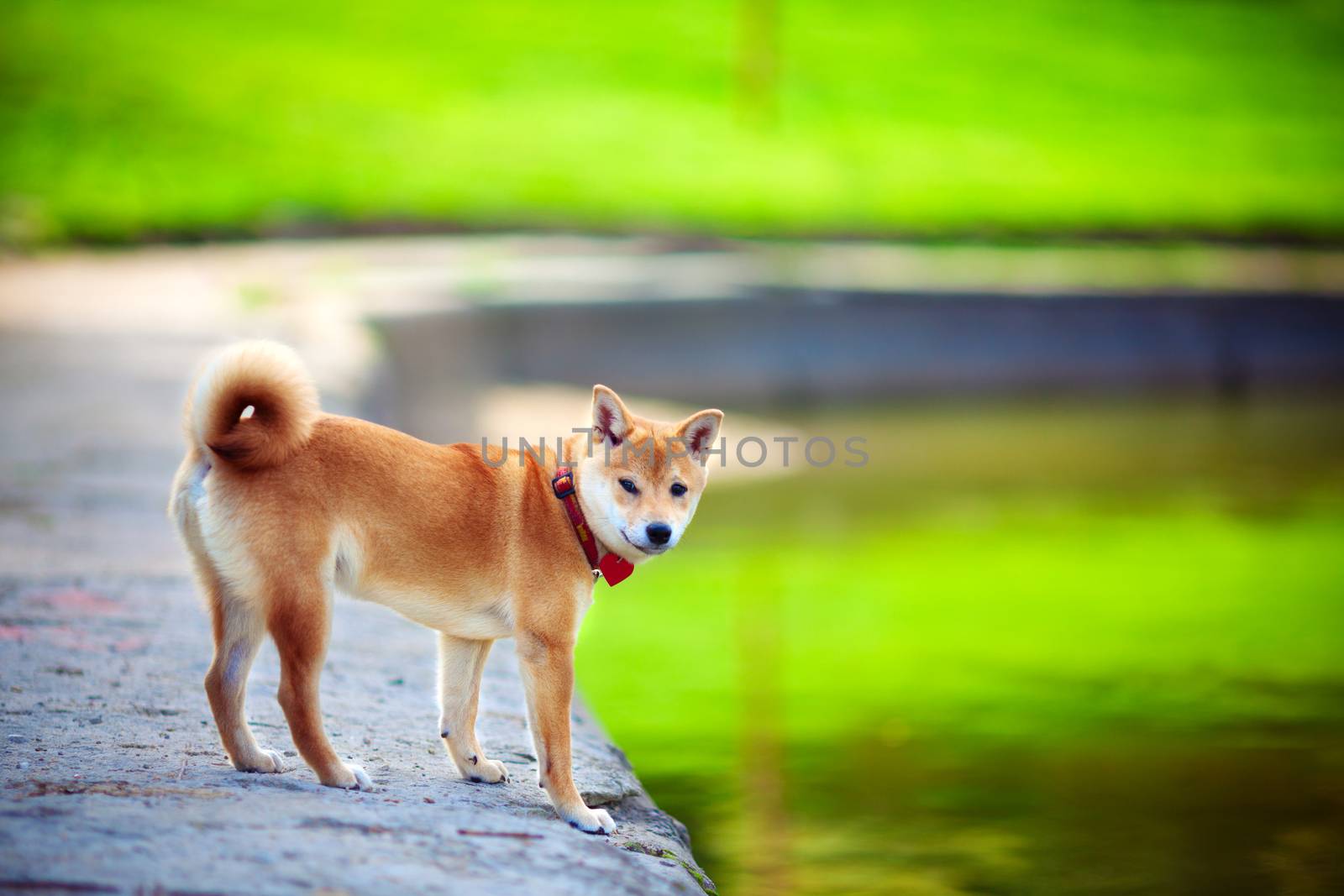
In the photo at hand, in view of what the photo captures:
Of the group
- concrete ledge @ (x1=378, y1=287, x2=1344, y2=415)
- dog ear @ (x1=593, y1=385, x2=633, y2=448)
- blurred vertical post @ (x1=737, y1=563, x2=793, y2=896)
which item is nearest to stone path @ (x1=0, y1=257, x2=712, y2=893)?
blurred vertical post @ (x1=737, y1=563, x2=793, y2=896)

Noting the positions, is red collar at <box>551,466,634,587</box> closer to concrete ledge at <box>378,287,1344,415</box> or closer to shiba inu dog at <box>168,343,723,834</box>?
shiba inu dog at <box>168,343,723,834</box>

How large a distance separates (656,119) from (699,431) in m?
27.0

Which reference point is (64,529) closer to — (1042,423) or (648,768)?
(648,768)

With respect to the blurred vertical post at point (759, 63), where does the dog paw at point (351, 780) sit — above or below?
below

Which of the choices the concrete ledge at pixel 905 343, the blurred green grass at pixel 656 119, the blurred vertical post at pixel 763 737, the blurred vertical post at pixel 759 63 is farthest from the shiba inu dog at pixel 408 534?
the blurred vertical post at pixel 759 63

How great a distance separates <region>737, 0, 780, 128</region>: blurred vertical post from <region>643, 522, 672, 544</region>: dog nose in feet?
91.2

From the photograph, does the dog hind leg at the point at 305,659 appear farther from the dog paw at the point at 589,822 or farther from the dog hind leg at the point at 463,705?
the dog paw at the point at 589,822

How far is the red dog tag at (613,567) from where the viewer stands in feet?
14.6

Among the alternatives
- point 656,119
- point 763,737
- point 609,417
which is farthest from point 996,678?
point 656,119

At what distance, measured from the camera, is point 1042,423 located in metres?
16.2

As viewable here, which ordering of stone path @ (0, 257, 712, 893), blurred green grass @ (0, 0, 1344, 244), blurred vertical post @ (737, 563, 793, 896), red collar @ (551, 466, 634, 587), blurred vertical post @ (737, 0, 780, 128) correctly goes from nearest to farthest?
stone path @ (0, 257, 712, 893), red collar @ (551, 466, 634, 587), blurred vertical post @ (737, 563, 793, 896), blurred green grass @ (0, 0, 1344, 244), blurred vertical post @ (737, 0, 780, 128)

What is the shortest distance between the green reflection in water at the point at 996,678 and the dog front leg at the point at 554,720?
1.39 meters

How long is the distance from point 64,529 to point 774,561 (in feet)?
16.1

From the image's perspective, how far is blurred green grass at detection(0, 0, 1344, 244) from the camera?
82.3 ft
